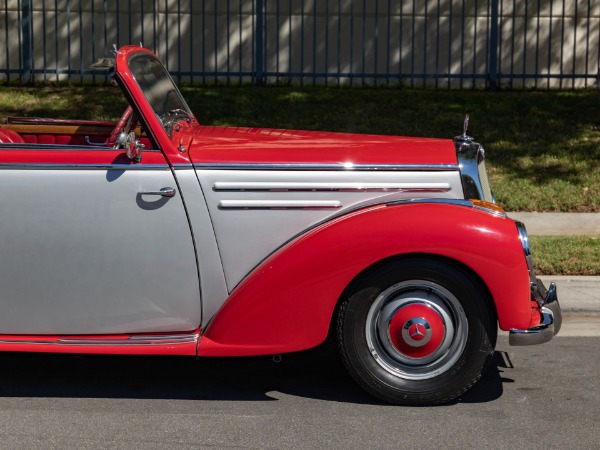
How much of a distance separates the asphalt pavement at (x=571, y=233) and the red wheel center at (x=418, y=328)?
2.05 meters

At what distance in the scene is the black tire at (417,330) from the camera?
197 inches

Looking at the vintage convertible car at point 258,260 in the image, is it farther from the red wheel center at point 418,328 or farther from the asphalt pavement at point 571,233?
the asphalt pavement at point 571,233

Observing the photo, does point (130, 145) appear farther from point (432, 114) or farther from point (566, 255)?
point (432, 114)

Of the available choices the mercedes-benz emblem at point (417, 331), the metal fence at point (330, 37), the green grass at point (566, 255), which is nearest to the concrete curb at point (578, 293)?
the green grass at point (566, 255)

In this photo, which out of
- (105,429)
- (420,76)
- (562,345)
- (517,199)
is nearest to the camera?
(105,429)

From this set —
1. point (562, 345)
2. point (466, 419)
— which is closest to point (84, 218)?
point (466, 419)

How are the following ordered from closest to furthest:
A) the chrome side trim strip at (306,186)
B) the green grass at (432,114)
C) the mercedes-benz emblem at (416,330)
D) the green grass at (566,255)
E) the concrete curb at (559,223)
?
the mercedes-benz emblem at (416,330) → the chrome side trim strip at (306,186) → the green grass at (566,255) → the concrete curb at (559,223) → the green grass at (432,114)

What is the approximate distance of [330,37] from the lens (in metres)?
13.6

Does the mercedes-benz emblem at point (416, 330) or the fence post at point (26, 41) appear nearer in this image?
the mercedes-benz emblem at point (416, 330)

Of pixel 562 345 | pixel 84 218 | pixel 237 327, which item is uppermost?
pixel 84 218

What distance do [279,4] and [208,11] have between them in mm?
905

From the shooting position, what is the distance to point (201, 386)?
5.46 meters

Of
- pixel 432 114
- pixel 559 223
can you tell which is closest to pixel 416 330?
pixel 559 223

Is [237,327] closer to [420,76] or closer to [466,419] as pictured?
[466,419]
